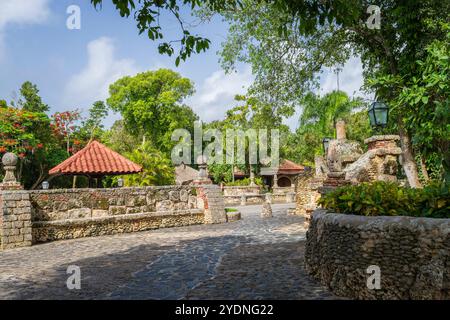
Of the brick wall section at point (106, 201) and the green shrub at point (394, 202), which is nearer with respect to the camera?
the green shrub at point (394, 202)

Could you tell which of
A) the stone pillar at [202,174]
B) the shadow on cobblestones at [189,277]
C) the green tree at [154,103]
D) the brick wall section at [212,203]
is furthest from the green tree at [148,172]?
the green tree at [154,103]

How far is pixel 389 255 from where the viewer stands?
14.3ft

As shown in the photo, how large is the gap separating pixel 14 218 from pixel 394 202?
9.61m

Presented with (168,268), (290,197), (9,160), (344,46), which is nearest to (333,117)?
(290,197)

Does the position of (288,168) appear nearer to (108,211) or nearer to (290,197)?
(290,197)

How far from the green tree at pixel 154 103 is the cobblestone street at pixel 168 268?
31560 millimetres

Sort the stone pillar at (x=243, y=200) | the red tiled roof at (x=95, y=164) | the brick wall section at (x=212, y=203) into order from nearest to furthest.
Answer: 1. the red tiled roof at (x=95, y=164)
2. the brick wall section at (x=212, y=203)
3. the stone pillar at (x=243, y=200)

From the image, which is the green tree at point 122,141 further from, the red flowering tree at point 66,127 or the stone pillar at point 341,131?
the stone pillar at point 341,131

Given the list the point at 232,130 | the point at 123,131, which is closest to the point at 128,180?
the point at 232,130

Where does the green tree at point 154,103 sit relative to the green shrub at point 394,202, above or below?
above

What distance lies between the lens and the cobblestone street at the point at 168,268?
534 centimetres

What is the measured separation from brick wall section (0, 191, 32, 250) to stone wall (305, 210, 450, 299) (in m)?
8.56

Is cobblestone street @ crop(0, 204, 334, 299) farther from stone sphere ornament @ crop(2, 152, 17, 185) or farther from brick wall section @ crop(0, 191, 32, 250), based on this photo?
stone sphere ornament @ crop(2, 152, 17, 185)

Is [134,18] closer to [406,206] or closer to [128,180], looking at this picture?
[406,206]
